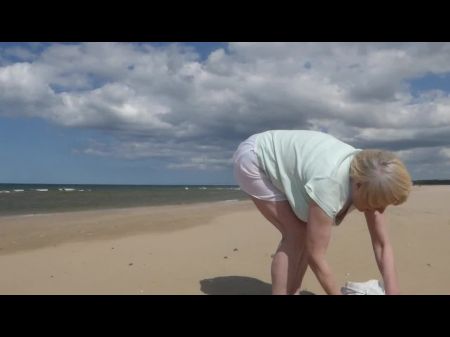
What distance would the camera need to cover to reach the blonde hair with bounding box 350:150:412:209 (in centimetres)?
252

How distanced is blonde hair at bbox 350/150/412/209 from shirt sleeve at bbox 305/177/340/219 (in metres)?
0.14

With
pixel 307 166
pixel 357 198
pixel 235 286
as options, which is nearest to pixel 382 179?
pixel 357 198

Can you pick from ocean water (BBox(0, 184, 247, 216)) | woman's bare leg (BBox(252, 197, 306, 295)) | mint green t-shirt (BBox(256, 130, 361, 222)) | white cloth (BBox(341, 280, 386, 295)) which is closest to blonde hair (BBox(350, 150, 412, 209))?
Result: mint green t-shirt (BBox(256, 130, 361, 222))

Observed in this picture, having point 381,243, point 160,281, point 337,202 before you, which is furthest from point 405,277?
point 160,281

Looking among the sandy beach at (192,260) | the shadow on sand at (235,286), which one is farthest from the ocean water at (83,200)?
the shadow on sand at (235,286)

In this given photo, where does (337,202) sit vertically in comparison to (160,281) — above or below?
above

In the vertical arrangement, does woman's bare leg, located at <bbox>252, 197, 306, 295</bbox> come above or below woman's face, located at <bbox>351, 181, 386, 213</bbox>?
below

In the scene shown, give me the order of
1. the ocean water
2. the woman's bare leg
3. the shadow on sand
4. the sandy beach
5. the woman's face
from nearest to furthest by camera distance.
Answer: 1. the woman's face
2. the woman's bare leg
3. the shadow on sand
4. the sandy beach
5. the ocean water

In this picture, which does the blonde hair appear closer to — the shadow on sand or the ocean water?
Result: the shadow on sand

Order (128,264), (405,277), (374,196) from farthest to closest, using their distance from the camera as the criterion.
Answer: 1. (128,264)
2. (405,277)
3. (374,196)

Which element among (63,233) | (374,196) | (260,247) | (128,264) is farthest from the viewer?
(63,233)
